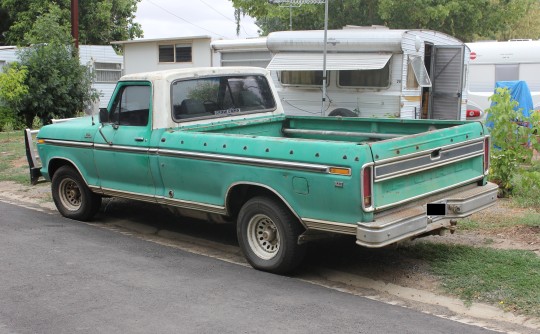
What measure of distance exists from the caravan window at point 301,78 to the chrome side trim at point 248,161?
8595 millimetres

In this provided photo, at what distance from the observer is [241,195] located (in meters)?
6.59

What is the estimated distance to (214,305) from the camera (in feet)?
17.8

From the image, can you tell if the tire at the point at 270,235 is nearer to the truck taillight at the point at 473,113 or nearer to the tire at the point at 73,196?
the tire at the point at 73,196

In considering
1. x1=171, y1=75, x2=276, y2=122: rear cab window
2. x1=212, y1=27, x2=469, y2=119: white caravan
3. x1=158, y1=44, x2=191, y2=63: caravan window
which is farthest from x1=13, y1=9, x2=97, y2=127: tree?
x1=171, y1=75, x2=276, y2=122: rear cab window

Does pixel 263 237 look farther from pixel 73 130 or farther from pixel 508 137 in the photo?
pixel 508 137

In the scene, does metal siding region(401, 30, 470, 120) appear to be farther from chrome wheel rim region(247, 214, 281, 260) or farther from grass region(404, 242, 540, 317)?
chrome wheel rim region(247, 214, 281, 260)

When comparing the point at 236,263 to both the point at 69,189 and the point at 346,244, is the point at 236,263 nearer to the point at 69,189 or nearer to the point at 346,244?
the point at 346,244

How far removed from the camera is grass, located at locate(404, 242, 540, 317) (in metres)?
5.41

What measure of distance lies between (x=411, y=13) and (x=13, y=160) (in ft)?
55.1

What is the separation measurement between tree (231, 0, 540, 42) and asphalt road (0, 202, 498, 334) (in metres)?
19.6

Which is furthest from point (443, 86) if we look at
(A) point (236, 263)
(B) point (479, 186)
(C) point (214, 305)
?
(C) point (214, 305)

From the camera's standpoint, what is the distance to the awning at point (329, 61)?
1377cm

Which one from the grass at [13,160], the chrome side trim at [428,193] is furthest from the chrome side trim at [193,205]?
the grass at [13,160]

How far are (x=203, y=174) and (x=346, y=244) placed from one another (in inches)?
69.2
